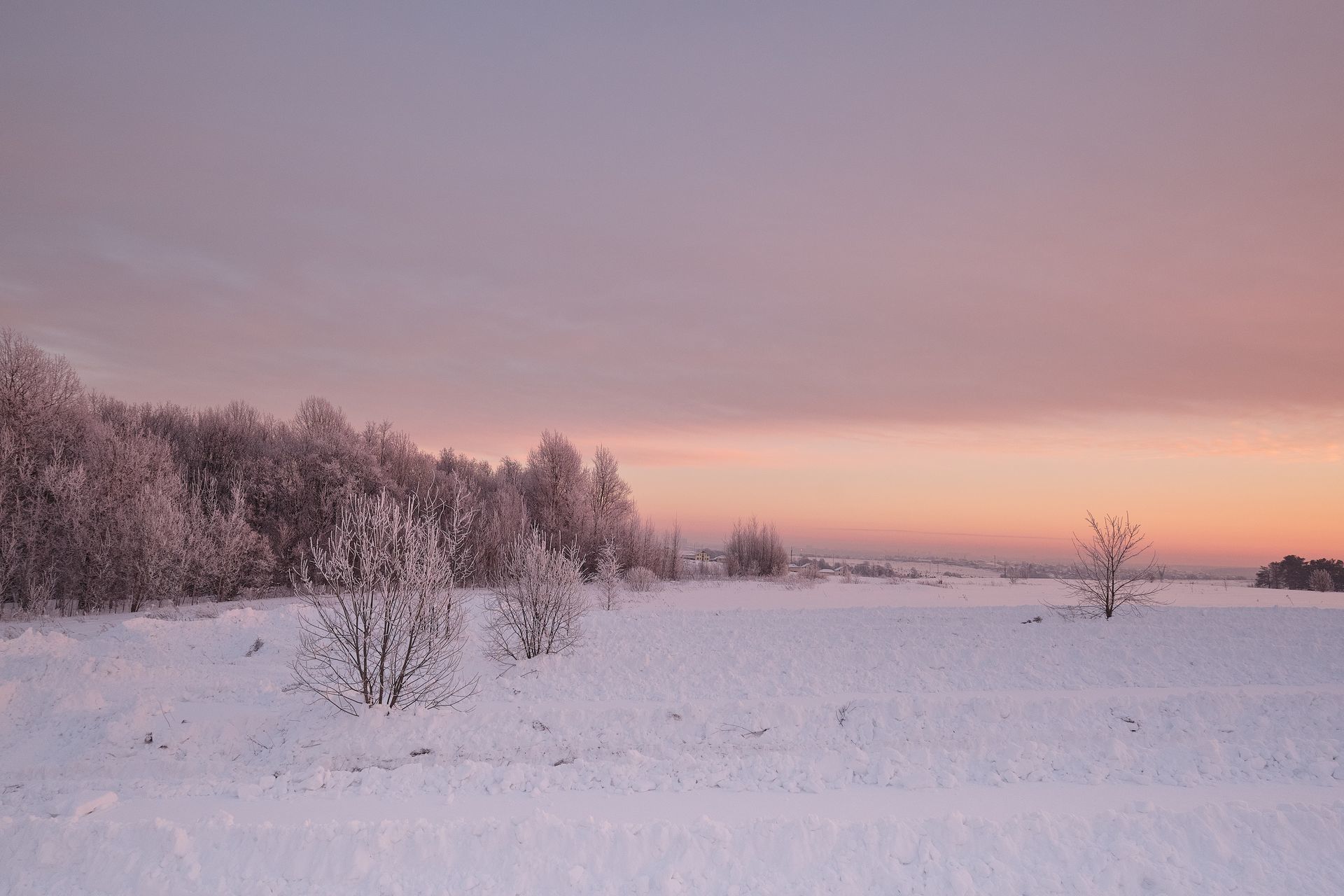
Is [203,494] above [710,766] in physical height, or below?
above

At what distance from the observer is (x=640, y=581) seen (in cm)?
2612

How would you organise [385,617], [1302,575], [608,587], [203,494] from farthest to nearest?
[1302,575]
[203,494]
[608,587]
[385,617]

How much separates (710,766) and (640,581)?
18361 mm

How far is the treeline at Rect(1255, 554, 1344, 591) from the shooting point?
3022 centimetres

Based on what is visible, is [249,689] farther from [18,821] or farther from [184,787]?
[18,821]

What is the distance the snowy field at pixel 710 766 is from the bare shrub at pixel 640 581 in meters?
9.81

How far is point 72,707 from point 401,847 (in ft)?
24.2

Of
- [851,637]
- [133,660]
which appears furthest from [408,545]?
[851,637]

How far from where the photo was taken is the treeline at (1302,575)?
1190 inches

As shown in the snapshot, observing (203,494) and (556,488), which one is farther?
(556,488)

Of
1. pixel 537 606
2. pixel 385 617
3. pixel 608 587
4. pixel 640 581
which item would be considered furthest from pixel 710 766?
pixel 640 581

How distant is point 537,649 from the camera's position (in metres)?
13.2

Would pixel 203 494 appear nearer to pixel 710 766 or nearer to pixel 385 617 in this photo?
pixel 385 617

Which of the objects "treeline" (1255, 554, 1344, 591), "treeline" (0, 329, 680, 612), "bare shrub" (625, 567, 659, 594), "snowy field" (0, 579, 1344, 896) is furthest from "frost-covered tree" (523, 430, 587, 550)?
"treeline" (1255, 554, 1344, 591)
